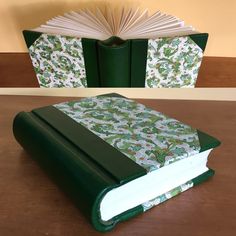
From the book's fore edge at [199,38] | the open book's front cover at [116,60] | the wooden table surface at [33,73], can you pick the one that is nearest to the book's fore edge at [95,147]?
the open book's front cover at [116,60]

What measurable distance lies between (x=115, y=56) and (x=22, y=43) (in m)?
0.61

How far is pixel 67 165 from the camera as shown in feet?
1.15

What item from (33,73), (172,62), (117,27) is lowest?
(33,73)

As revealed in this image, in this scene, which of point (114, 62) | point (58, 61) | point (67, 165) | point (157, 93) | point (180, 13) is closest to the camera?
point (67, 165)

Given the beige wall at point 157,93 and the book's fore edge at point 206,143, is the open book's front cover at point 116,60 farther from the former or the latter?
the book's fore edge at point 206,143

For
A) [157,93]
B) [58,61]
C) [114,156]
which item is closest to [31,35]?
[58,61]

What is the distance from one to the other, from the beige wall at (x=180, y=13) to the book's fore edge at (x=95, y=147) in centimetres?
83

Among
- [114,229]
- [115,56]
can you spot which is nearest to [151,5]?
[115,56]

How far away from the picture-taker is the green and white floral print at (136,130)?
1.18 feet

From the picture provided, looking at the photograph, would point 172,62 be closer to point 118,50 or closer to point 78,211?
point 118,50

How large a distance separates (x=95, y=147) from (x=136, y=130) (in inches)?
3.0

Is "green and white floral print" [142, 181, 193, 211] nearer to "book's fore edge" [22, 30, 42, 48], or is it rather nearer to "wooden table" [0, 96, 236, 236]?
"wooden table" [0, 96, 236, 236]

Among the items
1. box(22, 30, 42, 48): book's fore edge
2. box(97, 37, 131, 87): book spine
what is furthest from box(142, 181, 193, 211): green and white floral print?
box(22, 30, 42, 48): book's fore edge

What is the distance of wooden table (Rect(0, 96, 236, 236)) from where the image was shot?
1.12ft
